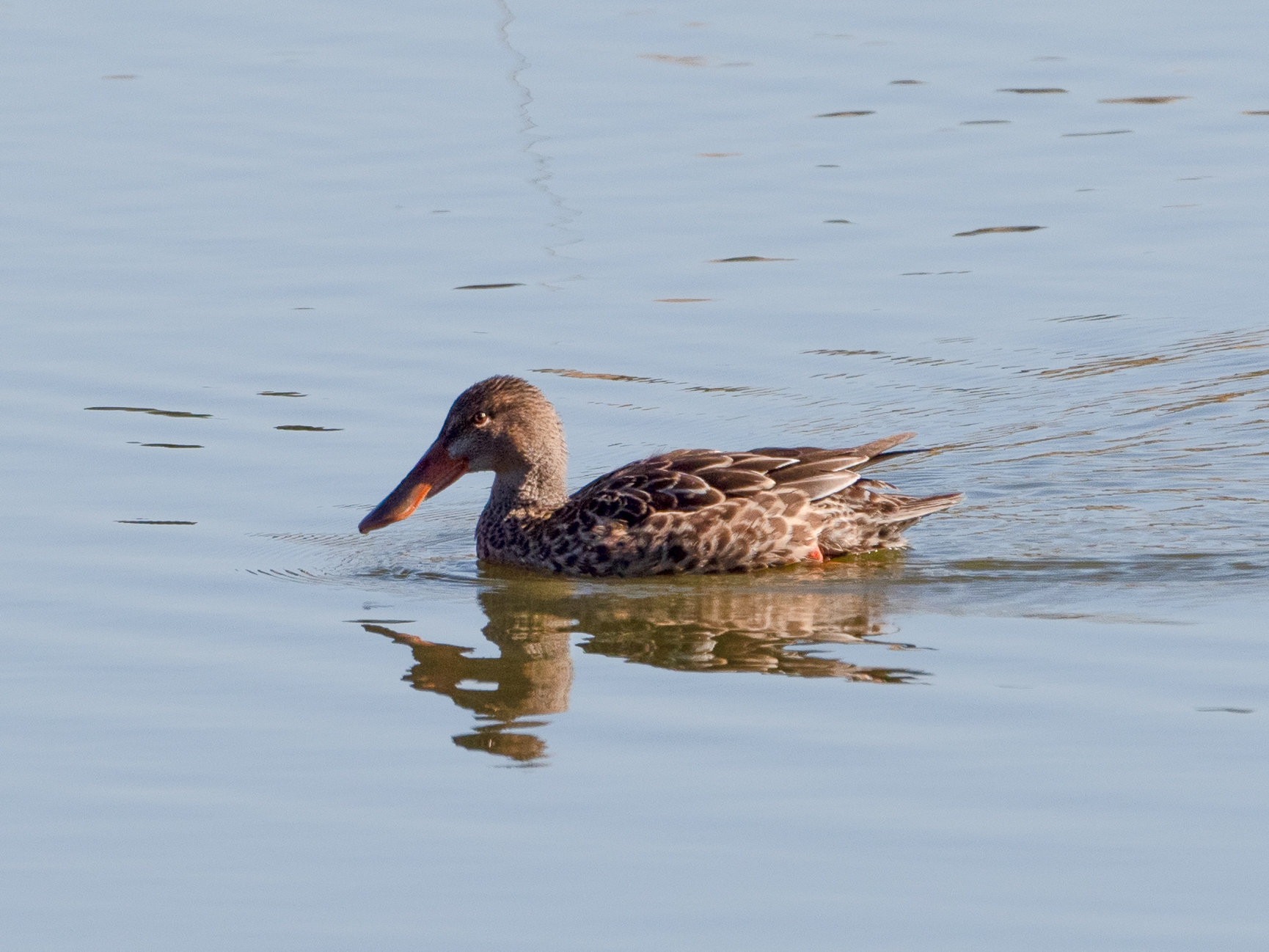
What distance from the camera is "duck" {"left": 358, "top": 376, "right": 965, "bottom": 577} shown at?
9.38m

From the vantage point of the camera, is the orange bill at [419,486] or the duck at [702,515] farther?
the orange bill at [419,486]

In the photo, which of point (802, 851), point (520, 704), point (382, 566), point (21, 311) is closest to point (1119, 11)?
point (21, 311)

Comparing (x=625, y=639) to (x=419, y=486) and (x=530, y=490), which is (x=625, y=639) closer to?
(x=530, y=490)

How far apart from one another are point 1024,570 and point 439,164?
25.0ft

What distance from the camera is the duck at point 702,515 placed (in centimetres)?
938

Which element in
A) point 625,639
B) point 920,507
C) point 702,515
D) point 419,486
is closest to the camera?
point 625,639

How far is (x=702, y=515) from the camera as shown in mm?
9359

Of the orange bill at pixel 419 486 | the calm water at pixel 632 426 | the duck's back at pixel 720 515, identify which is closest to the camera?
the calm water at pixel 632 426

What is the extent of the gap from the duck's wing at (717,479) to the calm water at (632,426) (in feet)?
1.27

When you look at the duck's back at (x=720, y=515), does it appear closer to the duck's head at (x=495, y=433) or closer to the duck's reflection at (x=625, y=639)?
the duck's reflection at (x=625, y=639)

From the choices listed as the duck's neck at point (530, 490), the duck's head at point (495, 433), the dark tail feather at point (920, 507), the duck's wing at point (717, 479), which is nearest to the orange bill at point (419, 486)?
the duck's head at point (495, 433)

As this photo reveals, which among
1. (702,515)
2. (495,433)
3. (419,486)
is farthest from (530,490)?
(702,515)

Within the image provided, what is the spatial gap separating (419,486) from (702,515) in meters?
1.41

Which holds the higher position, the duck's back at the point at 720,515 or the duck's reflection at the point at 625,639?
the duck's back at the point at 720,515
